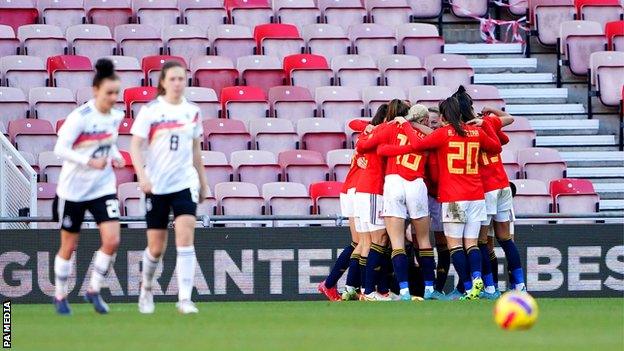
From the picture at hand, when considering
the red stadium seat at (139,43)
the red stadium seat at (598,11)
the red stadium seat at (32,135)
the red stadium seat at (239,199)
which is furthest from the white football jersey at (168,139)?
the red stadium seat at (598,11)

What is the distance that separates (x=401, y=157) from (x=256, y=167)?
3691mm

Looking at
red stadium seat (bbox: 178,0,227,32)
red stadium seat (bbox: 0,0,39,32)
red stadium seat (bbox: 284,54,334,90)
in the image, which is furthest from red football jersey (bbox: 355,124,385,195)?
red stadium seat (bbox: 0,0,39,32)

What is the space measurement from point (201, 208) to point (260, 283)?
1.95 meters

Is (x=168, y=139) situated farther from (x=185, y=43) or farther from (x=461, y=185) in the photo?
(x=185, y=43)

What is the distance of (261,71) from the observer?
68.6 feet

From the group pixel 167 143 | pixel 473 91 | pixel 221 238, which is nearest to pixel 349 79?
pixel 473 91

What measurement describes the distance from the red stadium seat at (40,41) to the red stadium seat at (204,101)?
220cm

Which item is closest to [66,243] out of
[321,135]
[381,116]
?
[381,116]

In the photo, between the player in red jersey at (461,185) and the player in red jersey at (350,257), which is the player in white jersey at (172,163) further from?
the player in red jersey at (350,257)

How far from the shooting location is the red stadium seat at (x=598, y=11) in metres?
23.1

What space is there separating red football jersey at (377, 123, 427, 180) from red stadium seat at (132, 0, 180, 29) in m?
7.31

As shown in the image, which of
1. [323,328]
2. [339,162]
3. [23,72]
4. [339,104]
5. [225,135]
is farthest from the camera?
[23,72]

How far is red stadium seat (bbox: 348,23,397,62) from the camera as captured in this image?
21.8 m

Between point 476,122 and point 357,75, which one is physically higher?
point 357,75
